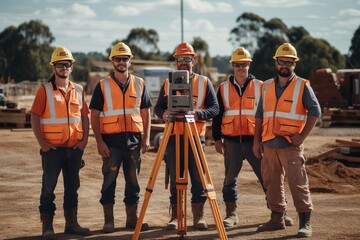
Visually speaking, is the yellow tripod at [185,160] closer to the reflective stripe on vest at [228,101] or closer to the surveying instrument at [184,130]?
the surveying instrument at [184,130]

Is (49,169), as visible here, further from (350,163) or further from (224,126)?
(350,163)

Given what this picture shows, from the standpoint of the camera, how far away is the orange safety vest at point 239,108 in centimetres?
933

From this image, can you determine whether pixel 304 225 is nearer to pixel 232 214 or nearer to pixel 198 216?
pixel 232 214

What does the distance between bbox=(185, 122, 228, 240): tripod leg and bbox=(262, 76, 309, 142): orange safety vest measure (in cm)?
122

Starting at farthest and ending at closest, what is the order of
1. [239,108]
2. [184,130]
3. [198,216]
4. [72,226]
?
[239,108] < [198,216] < [72,226] < [184,130]

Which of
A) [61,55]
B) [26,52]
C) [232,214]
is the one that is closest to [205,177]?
[232,214]

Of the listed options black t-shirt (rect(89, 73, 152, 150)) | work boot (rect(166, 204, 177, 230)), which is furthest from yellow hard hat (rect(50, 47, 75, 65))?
work boot (rect(166, 204, 177, 230))

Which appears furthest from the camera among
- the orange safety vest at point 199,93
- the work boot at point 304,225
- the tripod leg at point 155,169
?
the orange safety vest at point 199,93

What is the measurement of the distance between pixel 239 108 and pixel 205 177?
1724 mm

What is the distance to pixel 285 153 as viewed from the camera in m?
8.66

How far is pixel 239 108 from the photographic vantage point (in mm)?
9422

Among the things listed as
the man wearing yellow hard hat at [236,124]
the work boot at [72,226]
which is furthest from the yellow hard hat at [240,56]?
the work boot at [72,226]

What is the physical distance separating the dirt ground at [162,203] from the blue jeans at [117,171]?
0.45m

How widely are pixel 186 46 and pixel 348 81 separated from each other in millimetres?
23464
